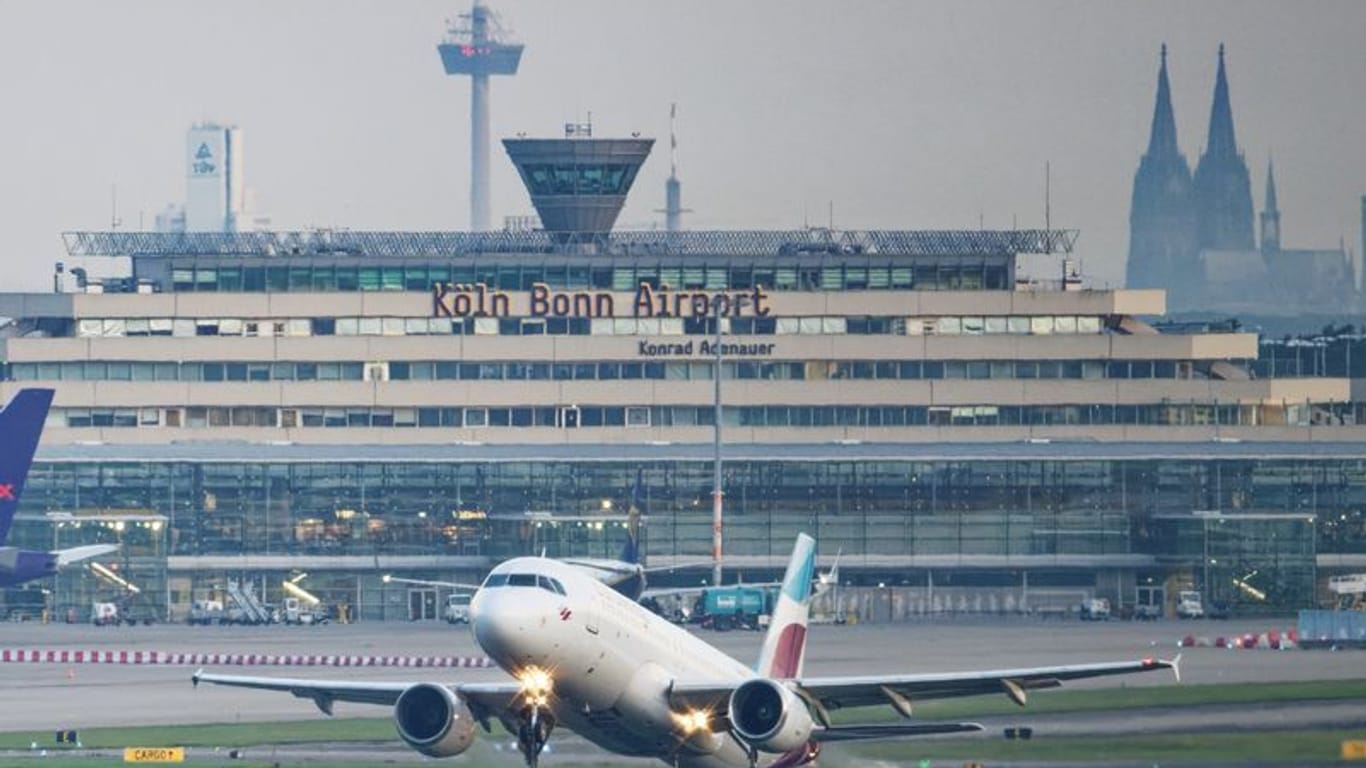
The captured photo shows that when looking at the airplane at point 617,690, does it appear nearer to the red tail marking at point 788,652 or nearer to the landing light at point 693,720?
the landing light at point 693,720

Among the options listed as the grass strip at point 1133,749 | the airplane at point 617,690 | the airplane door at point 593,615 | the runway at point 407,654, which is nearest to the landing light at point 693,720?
the airplane at point 617,690

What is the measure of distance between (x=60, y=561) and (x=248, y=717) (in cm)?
938

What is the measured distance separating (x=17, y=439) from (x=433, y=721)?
3694cm

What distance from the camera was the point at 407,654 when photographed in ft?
517

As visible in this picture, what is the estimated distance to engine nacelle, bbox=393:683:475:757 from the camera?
7800 centimetres

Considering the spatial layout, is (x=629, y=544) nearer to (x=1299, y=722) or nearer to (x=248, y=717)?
(x=248, y=717)

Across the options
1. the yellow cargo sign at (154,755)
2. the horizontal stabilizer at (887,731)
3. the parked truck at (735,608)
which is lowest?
the parked truck at (735,608)

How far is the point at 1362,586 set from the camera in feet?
642

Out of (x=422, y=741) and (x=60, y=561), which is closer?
(x=422, y=741)

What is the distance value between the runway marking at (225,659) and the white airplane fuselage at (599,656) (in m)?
63.5

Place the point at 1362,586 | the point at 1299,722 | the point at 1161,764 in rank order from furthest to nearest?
the point at 1362,586 → the point at 1299,722 → the point at 1161,764

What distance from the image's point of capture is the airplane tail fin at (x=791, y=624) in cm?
9175

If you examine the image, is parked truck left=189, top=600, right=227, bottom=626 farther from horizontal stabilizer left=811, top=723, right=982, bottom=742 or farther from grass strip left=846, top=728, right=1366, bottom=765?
horizontal stabilizer left=811, top=723, right=982, bottom=742

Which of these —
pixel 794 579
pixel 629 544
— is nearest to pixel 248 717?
pixel 794 579
